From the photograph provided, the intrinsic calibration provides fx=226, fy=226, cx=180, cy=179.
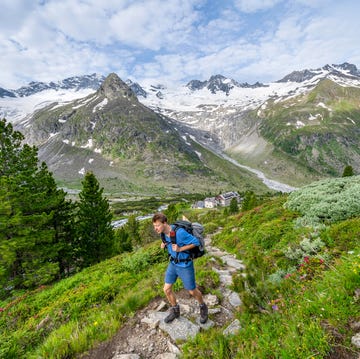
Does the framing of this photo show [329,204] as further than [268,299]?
Yes

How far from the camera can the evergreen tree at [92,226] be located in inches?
987

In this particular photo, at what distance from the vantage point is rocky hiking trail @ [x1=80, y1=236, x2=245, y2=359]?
16.2 feet

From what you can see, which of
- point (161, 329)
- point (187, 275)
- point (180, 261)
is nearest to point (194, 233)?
point (180, 261)

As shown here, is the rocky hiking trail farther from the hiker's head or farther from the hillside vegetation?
the hiker's head

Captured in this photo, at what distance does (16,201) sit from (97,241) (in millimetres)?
10518

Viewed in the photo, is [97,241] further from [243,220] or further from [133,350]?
[133,350]

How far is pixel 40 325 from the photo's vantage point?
299 inches

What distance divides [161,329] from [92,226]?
23223 mm

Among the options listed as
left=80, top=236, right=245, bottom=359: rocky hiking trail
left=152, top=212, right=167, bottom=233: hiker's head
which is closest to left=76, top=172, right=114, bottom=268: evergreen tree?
left=80, top=236, right=245, bottom=359: rocky hiking trail

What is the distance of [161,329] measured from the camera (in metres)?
5.55

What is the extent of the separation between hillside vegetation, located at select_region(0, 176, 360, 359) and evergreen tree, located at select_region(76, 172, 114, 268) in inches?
491

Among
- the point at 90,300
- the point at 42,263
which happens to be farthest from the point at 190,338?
the point at 42,263

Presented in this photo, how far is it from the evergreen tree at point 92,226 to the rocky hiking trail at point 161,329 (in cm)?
2066

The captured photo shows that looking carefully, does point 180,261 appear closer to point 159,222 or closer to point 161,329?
point 159,222
